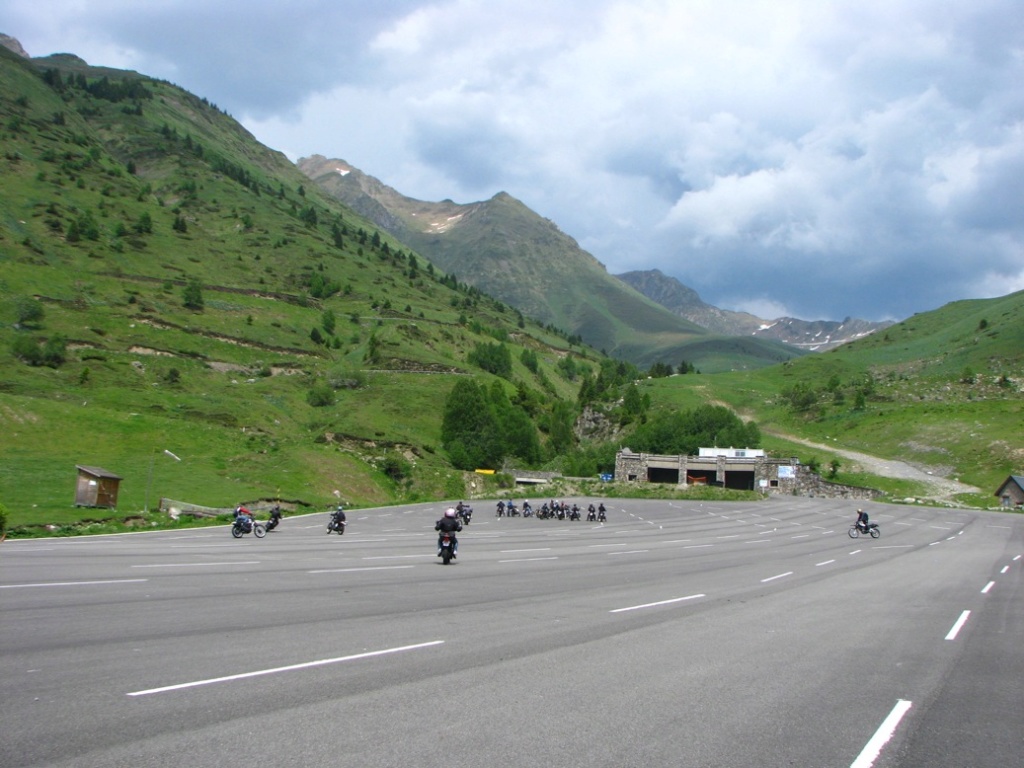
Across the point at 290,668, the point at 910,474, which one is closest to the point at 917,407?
the point at 910,474

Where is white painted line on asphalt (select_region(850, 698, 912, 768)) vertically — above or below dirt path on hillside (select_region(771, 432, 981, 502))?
below

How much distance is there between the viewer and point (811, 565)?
82.8 feet

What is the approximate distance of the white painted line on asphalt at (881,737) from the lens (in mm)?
6289

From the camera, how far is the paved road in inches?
248

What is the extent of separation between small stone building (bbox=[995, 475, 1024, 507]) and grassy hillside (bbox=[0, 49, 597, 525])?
58.0 meters

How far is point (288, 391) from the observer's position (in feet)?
361

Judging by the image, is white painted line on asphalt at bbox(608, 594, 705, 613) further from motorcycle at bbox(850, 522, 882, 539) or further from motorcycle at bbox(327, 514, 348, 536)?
motorcycle at bbox(850, 522, 882, 539)

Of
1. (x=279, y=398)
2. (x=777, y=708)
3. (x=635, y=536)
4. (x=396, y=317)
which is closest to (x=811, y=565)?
(x=635, y=536)

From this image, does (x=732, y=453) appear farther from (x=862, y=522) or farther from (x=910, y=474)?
(x=862, y=522)

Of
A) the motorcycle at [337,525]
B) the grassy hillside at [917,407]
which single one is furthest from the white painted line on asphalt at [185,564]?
the grassy hillside at [917,407]

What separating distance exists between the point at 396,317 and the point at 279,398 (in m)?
74.6

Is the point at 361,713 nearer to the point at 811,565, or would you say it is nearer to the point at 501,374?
the point at 811,565

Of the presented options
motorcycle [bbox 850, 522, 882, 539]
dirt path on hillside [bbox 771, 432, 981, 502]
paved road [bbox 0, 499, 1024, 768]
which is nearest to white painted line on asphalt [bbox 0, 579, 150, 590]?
paved road [bbox 0, 499, 1024, 768]

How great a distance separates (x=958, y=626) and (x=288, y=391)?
105 meters
